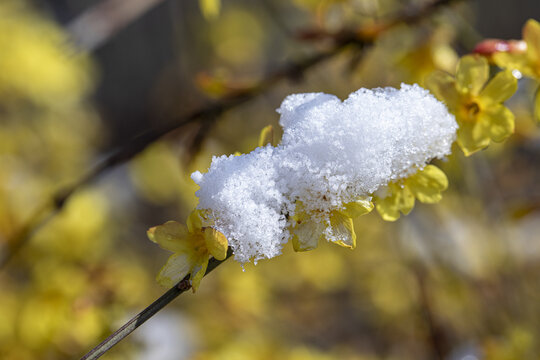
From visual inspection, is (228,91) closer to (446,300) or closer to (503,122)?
(503,122)

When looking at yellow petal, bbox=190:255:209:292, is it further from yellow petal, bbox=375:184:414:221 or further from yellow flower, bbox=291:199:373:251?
Result: yellow petal, bbox=375:184:414:221

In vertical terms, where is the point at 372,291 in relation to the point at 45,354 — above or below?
below

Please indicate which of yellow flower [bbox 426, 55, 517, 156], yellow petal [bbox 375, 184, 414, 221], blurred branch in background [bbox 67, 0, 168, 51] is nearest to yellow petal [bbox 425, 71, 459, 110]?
yellow flower [bbox 426, 55, 517, 156]

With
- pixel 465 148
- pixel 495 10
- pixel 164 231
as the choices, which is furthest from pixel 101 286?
pixel 495 10

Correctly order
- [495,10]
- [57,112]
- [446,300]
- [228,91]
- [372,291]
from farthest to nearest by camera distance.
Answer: [495,10], [57,112], [372,291], [446,300], [228,91]

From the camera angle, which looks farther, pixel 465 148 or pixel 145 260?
pixel 145 260

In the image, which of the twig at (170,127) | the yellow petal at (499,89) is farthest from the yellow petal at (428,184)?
the twig at (170,127)

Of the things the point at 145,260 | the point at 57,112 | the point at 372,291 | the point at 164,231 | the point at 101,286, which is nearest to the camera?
the point at 164,231
